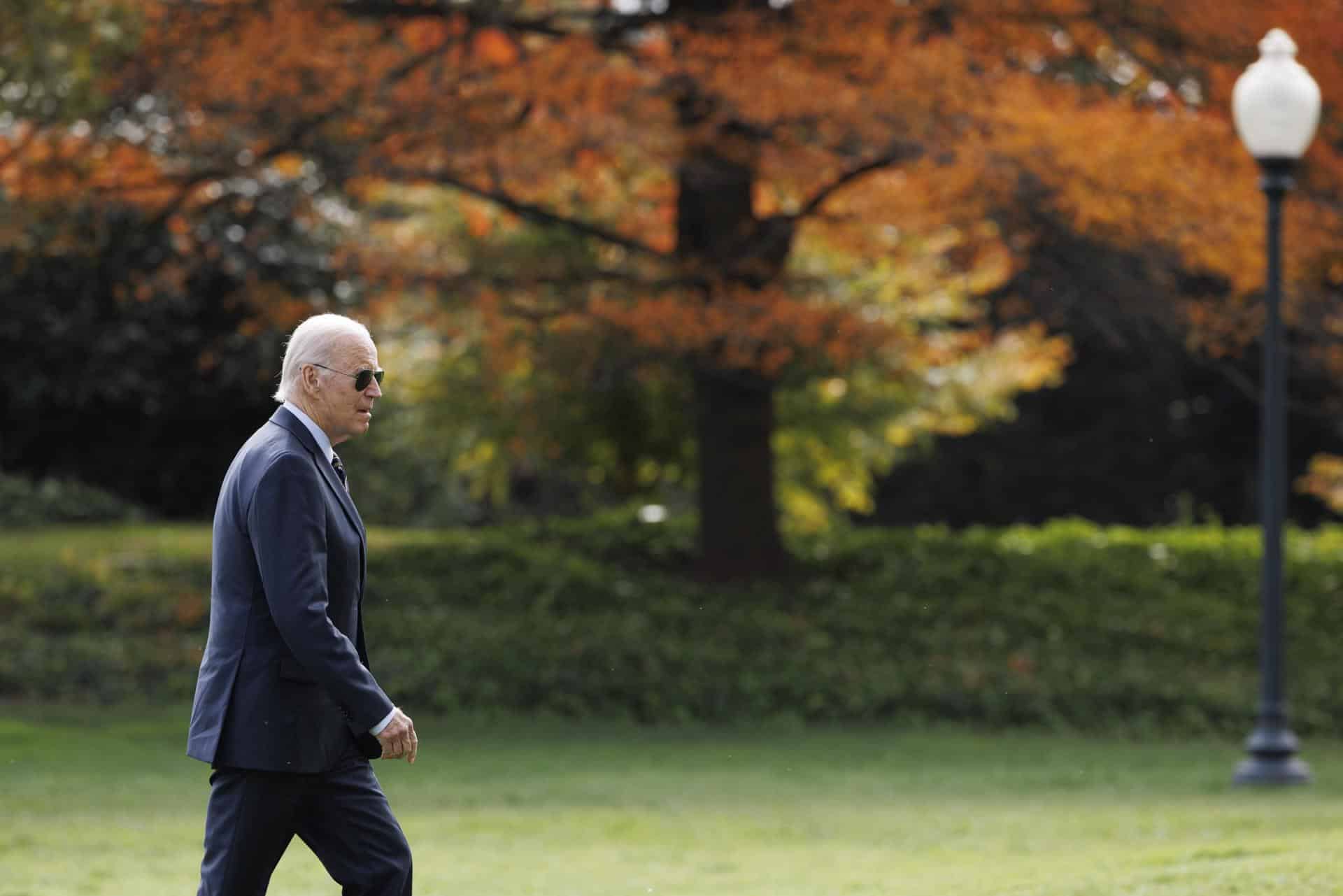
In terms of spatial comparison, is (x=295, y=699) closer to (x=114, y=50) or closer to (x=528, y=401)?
(x=114, y=50)

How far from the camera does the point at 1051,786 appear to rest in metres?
10.6

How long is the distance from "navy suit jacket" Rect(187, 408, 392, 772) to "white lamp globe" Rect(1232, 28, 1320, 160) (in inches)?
290

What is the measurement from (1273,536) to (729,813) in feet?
11.1

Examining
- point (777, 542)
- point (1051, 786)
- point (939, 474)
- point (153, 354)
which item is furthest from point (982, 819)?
point (939, 474)

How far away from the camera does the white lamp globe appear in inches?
392

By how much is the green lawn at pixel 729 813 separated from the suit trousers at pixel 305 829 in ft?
10.1

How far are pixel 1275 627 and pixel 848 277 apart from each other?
27.7ft

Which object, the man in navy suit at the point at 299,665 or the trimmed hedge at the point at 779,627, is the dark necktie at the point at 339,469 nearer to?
the man in navy suit at the point at 299,665

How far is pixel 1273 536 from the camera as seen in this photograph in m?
10.1

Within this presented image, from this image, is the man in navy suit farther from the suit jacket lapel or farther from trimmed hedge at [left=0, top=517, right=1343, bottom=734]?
trimmed hedge at [left=0, top=517, right=1343, bottom=734]

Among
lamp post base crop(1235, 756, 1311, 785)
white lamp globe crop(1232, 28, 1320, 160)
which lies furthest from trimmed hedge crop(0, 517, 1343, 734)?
white lamp globe crop(1232, 28, 1320, 160)

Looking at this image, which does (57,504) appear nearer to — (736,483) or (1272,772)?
(736,483)

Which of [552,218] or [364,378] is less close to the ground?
[552,218]

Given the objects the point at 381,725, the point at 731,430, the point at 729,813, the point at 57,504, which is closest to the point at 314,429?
the point at 381,725
